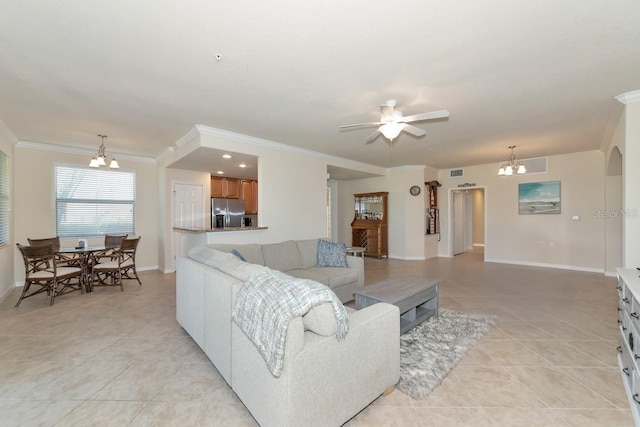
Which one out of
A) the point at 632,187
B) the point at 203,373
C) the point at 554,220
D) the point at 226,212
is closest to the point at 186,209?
the point at 226,212

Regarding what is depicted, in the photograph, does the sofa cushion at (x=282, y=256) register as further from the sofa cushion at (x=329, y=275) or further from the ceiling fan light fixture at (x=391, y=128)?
the ceiling fan light fixture at (x=391, y=128)

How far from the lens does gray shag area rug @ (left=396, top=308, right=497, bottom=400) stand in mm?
2139

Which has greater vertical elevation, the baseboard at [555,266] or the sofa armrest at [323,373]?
the sofa armrest at [323,373]

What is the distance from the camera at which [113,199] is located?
5.84m

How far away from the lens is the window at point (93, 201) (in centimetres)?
536

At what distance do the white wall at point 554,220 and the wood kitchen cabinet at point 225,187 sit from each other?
20.2 feet

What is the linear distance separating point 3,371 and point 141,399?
1382 millimetres

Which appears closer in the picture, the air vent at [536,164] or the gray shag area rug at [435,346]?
the gray shag area rug at [435,346]

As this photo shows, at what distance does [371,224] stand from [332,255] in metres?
3.99

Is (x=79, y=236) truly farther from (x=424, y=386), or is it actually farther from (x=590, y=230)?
(x=590, y=230)

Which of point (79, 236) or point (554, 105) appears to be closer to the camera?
point (554, 105)

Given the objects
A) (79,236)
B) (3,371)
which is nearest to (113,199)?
(79,236)

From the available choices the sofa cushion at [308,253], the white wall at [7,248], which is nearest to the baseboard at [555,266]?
the sofa cushion at [308,253]

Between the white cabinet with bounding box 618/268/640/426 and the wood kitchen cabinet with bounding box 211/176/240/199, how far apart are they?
684cm
